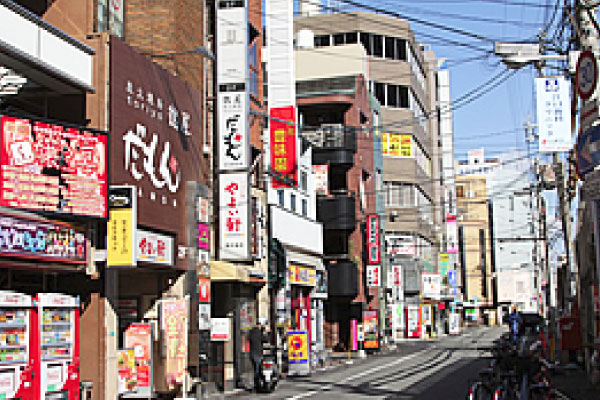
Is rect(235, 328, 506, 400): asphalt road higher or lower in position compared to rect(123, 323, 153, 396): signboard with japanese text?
lower

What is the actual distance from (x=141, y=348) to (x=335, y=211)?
82.7 ft

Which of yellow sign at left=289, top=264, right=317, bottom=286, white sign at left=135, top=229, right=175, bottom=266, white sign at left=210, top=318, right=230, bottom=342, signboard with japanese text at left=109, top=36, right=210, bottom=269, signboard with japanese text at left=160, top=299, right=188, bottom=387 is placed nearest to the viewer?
signboard with japanese text at left=109, top=36, right=210, bottom=269

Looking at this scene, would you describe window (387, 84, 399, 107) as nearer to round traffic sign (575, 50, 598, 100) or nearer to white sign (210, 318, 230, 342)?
white sign (210, 318, 230, 342)

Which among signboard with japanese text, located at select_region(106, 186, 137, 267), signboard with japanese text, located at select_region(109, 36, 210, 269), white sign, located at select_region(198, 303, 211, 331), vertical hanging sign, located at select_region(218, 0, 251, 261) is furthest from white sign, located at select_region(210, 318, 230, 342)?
signboard with japanese text, located at select_region(106, 186, 137, 267)

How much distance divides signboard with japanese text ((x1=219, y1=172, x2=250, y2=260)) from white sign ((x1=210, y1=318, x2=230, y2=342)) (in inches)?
84.5

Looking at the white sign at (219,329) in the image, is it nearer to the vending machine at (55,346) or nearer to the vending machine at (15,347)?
the vending machine at (55,346)

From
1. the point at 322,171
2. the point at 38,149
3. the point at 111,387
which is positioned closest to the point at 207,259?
the point at 111,387

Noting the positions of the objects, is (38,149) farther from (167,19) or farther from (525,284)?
(525,284)

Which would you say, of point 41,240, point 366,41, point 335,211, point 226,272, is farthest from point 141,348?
point 366,41

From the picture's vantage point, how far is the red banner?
1272 inches

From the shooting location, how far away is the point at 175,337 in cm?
2138

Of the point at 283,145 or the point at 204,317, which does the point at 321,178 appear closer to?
the point at 283,145

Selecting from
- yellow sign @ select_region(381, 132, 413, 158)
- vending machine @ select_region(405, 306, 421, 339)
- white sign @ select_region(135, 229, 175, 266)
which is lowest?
vending machine @ select_region(405, 306, 421, 339)

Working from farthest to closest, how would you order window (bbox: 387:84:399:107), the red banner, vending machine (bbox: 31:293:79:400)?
window (bbox: 387:84:399:107), the red banner, vending machine (bbox: 31:293:79:400)
